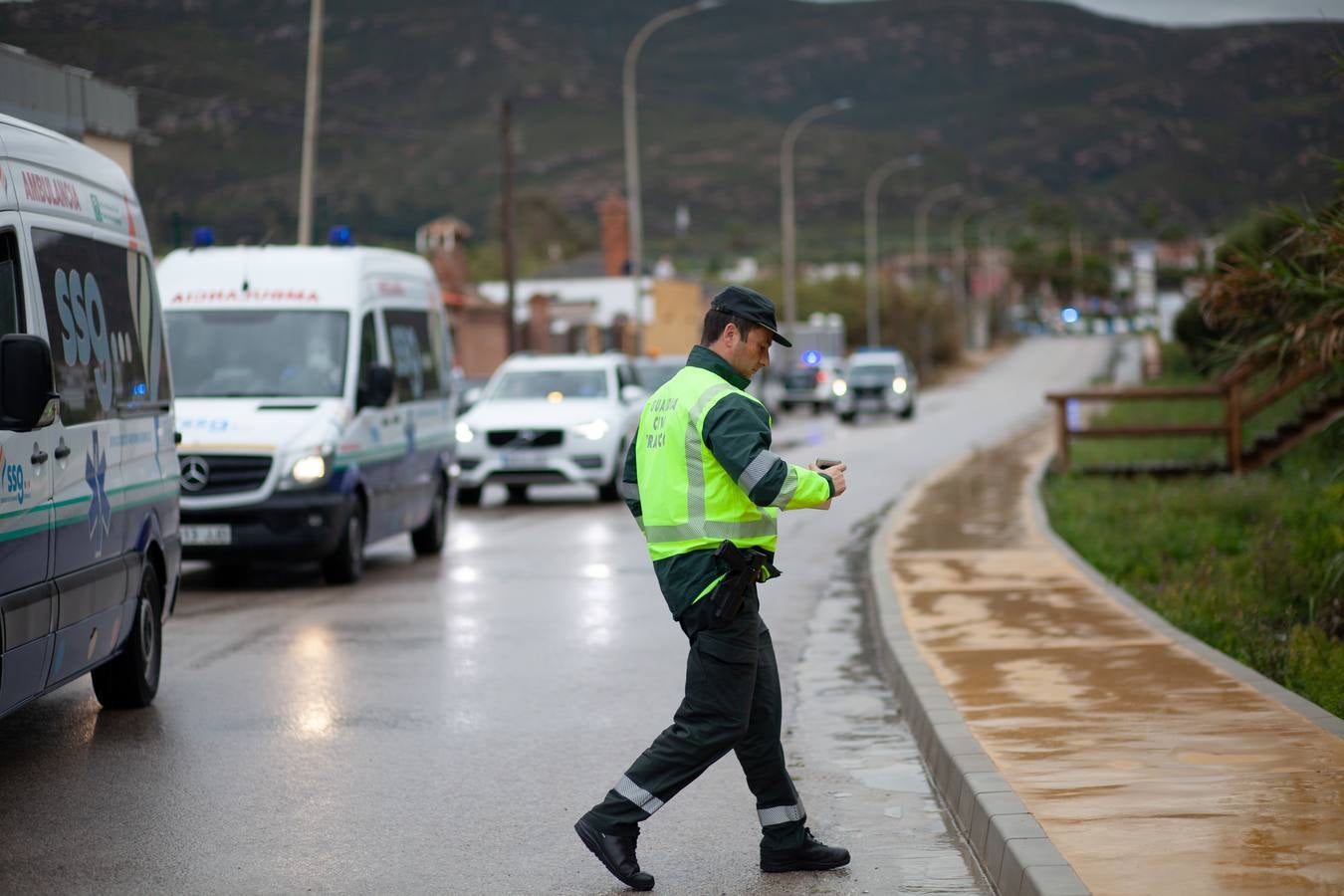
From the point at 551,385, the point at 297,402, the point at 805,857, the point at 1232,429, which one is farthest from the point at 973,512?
the point at 805,857

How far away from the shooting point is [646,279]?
8038 cm

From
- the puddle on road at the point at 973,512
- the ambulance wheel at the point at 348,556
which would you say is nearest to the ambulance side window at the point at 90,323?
the ambulance wheel at the point at 348,556

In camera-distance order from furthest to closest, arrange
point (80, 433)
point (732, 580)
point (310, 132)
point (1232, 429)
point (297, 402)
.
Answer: point (310, 132), point (1232, 429), point (297, 402), point (80, 433), point (732, 580)

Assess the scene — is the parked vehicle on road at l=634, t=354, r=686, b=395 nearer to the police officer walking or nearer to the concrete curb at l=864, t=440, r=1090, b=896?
the concrete curb at l=864, t=440, r=1090, b=896

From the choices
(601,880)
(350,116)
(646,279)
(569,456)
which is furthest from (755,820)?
(350,116)

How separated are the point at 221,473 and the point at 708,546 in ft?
29.8

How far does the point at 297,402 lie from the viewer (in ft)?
49.6

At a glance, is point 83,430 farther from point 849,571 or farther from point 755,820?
point 849,571

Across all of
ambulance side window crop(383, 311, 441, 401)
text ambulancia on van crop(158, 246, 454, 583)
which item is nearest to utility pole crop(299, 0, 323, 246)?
ambulance side window crop(383, 311, 441, 401)

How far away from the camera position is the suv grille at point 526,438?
76.2ft

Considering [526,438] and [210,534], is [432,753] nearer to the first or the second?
[210,534]

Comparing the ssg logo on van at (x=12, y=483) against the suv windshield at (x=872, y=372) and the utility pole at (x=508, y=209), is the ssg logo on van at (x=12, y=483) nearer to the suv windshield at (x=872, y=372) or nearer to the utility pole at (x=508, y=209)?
the utility pole at (x=508, y=209)

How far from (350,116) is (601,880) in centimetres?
13061

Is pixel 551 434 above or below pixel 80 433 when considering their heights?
below
